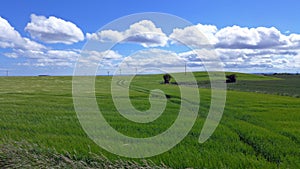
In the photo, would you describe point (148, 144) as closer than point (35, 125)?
Yes

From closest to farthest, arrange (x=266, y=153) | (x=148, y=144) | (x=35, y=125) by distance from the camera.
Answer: (x=266, y=153), (x=148, y=144), (x=35, y=125)

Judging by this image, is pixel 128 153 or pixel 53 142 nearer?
pixel 128 153

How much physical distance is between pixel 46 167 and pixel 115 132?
4585 mm

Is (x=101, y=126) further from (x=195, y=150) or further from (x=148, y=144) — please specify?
(x=195, y=150)

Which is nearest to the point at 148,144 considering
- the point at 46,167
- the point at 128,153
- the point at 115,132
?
the point at 128,153

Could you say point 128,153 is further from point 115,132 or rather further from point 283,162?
point 283,162

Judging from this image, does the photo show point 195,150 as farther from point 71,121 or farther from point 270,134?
point 71,121

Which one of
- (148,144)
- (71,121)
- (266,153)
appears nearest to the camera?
(266,153)

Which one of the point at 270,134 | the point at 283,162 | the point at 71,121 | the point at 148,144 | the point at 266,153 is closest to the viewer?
the point at 283,162

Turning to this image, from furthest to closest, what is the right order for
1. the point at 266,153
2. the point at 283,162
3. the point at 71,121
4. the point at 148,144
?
the point at 71,121 → the point at 148,144 → the point at 266,153 → the point at 283,162

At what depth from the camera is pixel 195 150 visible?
350 inches

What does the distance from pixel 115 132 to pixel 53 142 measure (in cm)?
256

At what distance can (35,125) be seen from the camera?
12883mm

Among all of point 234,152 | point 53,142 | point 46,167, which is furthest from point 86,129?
point 234,152
